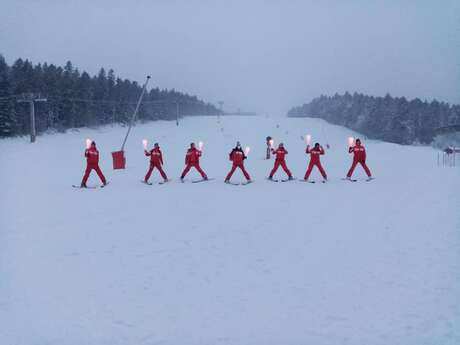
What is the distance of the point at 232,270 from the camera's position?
22.3ft

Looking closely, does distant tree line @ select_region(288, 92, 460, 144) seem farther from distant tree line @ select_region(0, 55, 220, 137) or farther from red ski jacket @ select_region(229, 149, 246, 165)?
red ski jacket @ select_region(229, 149, 246, 165)

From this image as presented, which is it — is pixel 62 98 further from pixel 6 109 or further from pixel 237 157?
pixel 237 157

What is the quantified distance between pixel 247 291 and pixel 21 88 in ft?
169

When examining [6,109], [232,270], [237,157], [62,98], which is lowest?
[232,270]

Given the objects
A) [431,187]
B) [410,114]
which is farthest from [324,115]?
[431,187]

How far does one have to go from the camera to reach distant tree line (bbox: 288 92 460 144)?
81.9 m

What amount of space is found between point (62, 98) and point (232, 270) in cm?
5532

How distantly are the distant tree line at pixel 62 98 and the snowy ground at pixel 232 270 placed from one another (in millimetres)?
37931

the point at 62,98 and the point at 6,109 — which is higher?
the point at 62,98

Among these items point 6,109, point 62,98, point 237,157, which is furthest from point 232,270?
point 62,98

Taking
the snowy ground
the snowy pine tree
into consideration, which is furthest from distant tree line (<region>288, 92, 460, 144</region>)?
the snowy ground

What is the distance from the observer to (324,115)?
129500mm

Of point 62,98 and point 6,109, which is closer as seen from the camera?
point 6,109

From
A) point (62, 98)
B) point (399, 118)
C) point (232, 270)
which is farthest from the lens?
point (399, 118)
